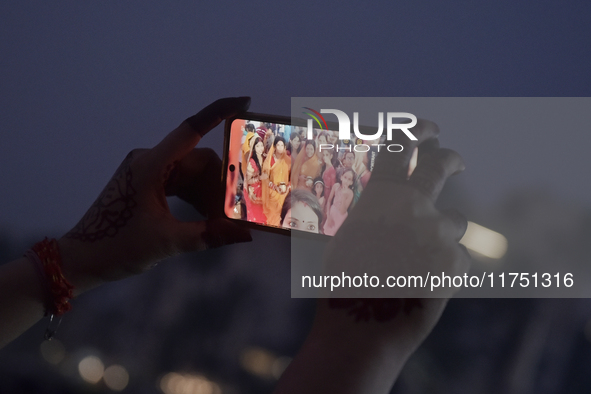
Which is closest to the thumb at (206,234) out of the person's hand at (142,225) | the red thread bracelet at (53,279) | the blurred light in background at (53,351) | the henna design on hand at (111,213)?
the person's hand at (142,225)

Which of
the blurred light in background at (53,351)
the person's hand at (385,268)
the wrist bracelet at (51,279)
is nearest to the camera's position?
the person's hand at (385,268)

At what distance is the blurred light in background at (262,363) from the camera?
0.90 metres

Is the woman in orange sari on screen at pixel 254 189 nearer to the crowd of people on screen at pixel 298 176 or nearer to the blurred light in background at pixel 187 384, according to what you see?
the crowd of people on screen at pixel 298 176

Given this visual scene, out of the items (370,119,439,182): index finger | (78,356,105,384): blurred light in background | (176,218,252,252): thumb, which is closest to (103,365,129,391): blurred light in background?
(78,356,105,384): blurred light in background

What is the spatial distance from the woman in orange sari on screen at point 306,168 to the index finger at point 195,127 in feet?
0.52

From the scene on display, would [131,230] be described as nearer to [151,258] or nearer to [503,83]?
[151,258]

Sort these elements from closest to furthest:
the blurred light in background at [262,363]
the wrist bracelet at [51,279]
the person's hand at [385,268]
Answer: the person's hand at [385,268] → the wrist bracelet at [51,279] → the blurred light in background at [262,363]

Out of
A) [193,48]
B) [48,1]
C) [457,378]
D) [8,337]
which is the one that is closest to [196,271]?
[8,337]

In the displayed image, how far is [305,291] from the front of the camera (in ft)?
2.84

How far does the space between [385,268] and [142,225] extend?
1.62 feet

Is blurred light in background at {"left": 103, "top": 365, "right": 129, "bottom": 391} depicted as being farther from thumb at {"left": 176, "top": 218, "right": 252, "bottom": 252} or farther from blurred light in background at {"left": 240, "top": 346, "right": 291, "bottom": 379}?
thumb at {"left": 176, "top": 218, "right": 252, "bottom": 252}

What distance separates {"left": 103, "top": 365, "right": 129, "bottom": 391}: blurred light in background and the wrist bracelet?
1.13ft

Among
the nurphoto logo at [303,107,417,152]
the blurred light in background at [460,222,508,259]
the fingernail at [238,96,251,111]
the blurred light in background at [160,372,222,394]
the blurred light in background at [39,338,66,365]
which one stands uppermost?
the fingernail at [238,96,251,111]

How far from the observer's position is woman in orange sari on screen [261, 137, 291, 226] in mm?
785
